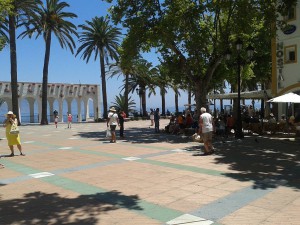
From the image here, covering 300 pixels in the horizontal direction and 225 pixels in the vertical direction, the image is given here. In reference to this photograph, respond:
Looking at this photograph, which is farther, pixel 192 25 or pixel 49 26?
pixel 49 26

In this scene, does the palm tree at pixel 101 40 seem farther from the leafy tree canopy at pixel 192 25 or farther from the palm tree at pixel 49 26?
the leafy tree canopy at pixel 192 25

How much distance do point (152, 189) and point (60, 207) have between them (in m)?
1.94

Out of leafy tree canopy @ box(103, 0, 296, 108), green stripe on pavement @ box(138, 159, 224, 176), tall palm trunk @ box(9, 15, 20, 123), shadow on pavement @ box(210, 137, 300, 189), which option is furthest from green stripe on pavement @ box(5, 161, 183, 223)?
tall palm trunk @ box(9, 15, 20, 123)

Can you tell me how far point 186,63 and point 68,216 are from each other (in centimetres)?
1685

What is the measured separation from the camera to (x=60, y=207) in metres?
5.79

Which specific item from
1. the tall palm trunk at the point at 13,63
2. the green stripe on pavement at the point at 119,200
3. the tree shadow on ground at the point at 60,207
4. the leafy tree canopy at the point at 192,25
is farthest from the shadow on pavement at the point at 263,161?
the tall palm trunk at the point at 13,63

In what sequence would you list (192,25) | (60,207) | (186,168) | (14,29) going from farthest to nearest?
(14,29)
(192,25)
(186,168)
(60,207)

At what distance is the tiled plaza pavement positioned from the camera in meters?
5.27

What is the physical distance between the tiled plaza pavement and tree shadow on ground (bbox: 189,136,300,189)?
0.02m

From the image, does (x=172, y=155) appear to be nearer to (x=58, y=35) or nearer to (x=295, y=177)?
(x=295, y=177)

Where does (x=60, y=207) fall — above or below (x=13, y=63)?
below

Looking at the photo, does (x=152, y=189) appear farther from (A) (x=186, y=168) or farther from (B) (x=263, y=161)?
(B) (x=263, y=161)

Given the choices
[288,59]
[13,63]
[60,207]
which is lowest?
[60,207]

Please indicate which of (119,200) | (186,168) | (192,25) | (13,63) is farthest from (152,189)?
(13,63)
